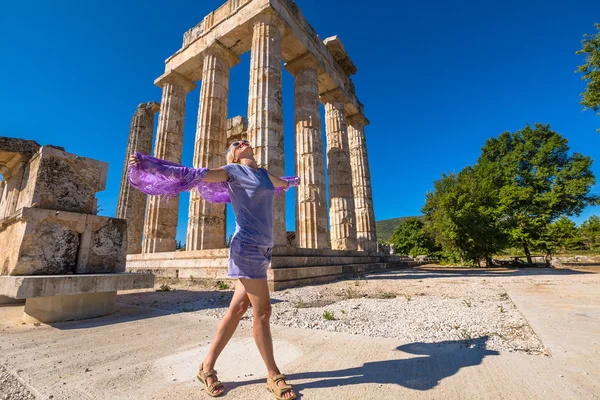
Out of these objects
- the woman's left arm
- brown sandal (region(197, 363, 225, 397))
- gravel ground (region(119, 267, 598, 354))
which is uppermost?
the woman's left arm

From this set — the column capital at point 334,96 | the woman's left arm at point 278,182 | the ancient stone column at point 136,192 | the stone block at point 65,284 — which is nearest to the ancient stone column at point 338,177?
the column capital at point 334,96

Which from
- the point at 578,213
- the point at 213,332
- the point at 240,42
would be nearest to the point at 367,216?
the point at 240,42

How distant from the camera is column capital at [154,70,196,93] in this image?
14.5 meters

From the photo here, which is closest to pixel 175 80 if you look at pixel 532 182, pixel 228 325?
A: pixel 228 325

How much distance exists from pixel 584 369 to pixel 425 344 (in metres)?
1.10

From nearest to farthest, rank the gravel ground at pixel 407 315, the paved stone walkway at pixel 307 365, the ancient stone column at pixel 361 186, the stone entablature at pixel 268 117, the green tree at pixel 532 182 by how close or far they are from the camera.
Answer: the paved stone walkway at pixel 307 365
the gravel ground at pixel 407 315
the stone entablature at pixel 268 117
the ancient stone column at pixel 361 186
the green tree at pixel 532 182

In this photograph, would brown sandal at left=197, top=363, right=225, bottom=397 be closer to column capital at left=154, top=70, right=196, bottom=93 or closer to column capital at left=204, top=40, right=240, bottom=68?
column capital at left=204, top=40, right=240, bottom=68

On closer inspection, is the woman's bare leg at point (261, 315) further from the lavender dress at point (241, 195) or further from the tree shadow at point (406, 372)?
the tree shadow at point (406, 372)

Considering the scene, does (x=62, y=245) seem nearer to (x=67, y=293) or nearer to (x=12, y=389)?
(x=67, y=293)

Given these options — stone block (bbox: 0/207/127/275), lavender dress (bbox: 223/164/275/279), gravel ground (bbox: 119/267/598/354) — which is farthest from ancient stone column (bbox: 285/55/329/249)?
lavender dress (bbox: 223/164/275/279)

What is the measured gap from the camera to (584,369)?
6.29ft

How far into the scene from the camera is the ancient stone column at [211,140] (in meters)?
10.9

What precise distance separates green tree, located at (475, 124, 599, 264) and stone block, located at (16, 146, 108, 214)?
79.6 feet

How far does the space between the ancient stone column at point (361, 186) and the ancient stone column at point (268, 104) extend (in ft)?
25.9
